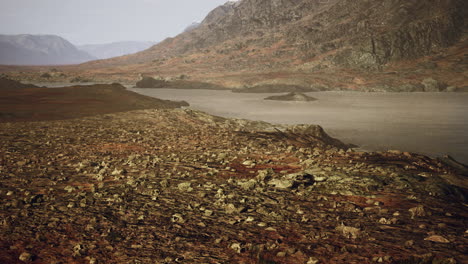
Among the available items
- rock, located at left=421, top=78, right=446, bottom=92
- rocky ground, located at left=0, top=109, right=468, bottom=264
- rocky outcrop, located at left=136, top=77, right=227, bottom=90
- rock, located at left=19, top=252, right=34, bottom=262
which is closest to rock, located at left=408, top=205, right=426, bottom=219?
rocky ground, located at left=0, top=109, right=468, bottom=264

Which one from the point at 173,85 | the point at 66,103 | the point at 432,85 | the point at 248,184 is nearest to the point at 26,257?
the point at 248,184

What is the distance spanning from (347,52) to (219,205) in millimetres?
76788

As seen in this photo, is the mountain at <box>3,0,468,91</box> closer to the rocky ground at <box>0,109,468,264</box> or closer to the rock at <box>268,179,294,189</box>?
the rocky ground at <box>0,109,468,264</box>

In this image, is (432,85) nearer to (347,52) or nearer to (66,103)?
(347,52)

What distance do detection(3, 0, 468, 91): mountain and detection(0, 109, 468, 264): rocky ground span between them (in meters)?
50.8

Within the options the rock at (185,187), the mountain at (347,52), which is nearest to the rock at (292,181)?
the rock at (185,187)

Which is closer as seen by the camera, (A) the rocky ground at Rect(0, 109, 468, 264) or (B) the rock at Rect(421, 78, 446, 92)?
(A) the rocky ground at Rect(0, 109, 468, 264)

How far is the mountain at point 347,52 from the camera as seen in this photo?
6340 centimetres

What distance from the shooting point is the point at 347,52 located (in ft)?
256

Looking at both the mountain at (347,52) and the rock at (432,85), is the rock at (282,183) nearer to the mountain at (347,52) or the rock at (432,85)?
the rock at (432,85)

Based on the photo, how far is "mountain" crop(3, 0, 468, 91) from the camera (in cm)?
6340

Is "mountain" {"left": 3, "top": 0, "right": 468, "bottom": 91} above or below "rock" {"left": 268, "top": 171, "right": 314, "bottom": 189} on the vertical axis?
above

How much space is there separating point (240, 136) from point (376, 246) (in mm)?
10934

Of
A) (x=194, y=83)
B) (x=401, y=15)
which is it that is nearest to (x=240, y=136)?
(x=194, y=83)
